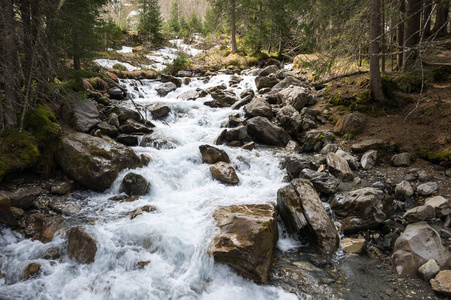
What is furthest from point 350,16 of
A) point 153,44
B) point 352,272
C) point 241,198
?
point 153,44

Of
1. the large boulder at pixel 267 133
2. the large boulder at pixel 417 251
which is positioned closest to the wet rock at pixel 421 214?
the large boulder at pixel 417 251

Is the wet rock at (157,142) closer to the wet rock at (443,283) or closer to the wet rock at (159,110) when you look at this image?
the wet rock at (159,110)

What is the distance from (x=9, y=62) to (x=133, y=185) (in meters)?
4.46

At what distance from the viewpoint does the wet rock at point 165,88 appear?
18047mm

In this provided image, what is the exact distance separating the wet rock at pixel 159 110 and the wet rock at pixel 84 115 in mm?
3483

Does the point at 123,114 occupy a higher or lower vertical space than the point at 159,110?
lower

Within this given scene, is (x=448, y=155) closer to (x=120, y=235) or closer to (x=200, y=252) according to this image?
(x=200, y=252)

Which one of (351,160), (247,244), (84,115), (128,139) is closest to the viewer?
(247,244)

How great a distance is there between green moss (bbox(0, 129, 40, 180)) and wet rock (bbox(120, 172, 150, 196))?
2.60 meters

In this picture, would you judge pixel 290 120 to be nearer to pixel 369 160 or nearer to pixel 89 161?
pixel 369 160

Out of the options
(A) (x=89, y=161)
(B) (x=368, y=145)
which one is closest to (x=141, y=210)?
(A) (x=89, y=161)

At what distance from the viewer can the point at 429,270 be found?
4.23 meters

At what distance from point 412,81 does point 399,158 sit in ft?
14.6

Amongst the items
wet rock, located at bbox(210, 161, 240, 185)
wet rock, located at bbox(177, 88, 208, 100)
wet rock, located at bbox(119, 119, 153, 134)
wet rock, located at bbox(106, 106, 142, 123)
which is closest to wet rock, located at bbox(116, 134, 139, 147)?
wet rock, located at bbox(119, 119, 153, 134)
